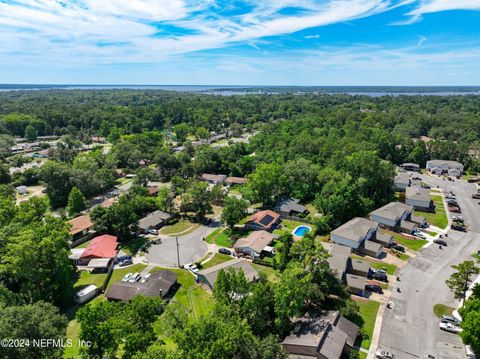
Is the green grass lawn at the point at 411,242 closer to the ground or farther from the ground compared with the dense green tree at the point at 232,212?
closer to the ground

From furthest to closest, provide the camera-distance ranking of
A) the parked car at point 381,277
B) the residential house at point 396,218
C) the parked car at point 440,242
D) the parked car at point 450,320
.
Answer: the residential house at point 396,218, the parked car at point 440,242, the parked car at point 381,277, the parked car at point 450,320

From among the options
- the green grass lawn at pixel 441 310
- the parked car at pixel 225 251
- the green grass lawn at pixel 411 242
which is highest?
the green grass lawn at pixel 441 310

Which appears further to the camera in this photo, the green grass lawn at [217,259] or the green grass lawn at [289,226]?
the green grass lawn at [289,226]

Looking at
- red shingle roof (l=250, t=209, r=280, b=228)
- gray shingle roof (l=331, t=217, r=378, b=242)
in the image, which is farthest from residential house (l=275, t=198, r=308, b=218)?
gray shingle roof (l=331, t=217, r=378, b=242)

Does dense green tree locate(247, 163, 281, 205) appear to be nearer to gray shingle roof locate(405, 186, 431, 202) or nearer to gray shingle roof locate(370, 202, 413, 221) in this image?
gray shingle roof locate(370, 202, 413, 221)

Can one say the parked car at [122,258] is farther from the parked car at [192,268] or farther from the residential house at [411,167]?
the residential house at [411,167]

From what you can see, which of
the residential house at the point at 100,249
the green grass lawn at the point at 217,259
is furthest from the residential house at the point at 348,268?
the residential house at the point at 100,249

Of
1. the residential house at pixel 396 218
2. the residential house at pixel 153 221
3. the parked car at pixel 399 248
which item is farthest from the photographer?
the residential house at pixel 153 221
